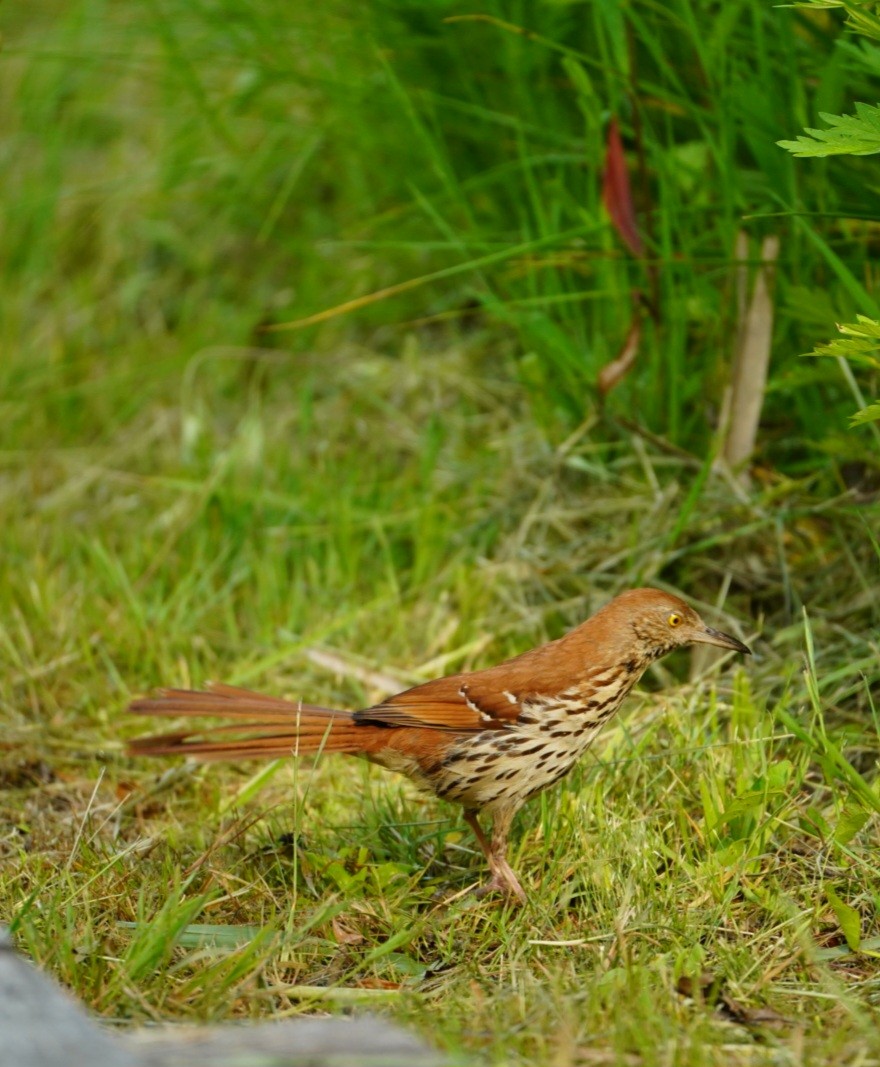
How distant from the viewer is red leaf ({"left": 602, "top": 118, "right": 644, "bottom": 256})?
3.84 meters

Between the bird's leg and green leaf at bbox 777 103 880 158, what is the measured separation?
1461 mm

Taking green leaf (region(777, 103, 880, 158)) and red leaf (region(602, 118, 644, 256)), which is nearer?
green leaf (region(777, 103, 880, 158))

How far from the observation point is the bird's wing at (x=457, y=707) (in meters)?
3.22

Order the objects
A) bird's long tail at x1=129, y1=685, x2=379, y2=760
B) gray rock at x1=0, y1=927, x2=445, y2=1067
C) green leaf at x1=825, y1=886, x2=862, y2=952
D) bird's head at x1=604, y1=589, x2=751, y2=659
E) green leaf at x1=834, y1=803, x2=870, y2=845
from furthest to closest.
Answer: bird's head at x1=604, y1=589, x2=751, y2=659, bird's long tail at x1=129, y1=685, x2=379, y2=760, green leaf at x1=834, y1=803, x2=870, y2=845, green leaf at x1=825, y1=886, x2=862, y2=952, gray rock at x1=0, y1=927, x2=445, y2=1067

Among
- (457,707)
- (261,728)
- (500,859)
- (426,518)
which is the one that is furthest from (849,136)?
(426,518)

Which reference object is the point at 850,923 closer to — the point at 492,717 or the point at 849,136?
the point at 492,717

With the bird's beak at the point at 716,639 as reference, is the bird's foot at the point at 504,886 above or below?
below

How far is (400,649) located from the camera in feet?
14.0

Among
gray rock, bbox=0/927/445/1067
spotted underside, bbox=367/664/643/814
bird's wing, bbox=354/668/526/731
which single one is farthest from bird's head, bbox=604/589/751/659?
gray rock, bbox=0/927/445/1067

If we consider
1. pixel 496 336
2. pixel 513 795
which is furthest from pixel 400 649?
pixel 496 336

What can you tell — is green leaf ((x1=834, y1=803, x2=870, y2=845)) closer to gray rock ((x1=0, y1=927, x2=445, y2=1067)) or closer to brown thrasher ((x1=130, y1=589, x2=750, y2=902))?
brown thrasher ((x1=130, y1=589, x2=750, y2=902))

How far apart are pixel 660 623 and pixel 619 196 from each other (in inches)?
46.4

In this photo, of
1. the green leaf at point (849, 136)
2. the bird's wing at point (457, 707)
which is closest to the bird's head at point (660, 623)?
the bird's wing at point (457, 707)

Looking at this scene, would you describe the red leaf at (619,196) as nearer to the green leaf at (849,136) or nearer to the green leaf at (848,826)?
the green leaf at (849,136)
